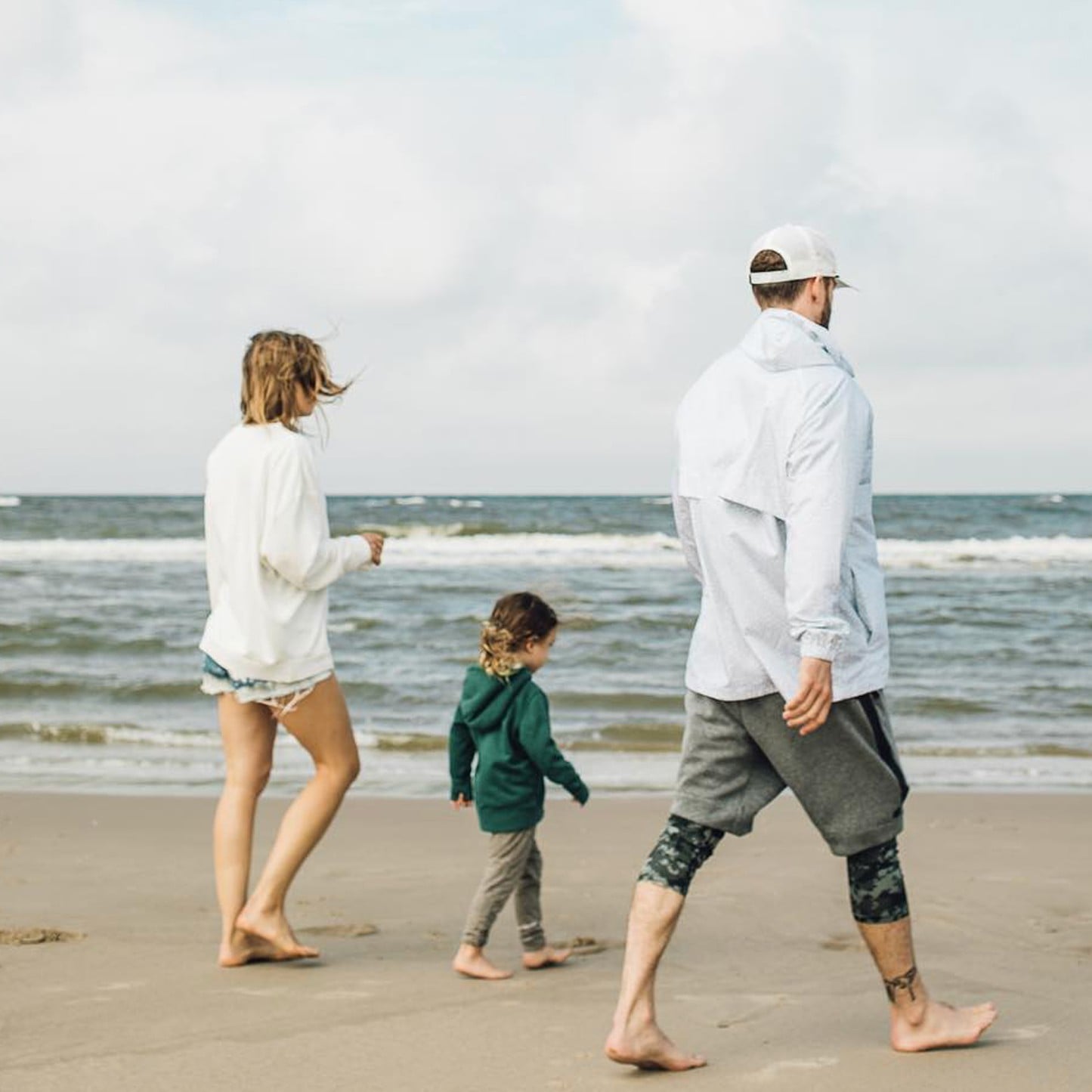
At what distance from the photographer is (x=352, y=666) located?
1248 centimetres

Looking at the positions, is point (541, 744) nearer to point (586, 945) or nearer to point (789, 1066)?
point (586, 945)

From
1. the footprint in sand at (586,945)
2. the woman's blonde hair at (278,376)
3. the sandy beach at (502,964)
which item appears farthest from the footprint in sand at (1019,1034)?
the woman's blonde hair at (278,376)

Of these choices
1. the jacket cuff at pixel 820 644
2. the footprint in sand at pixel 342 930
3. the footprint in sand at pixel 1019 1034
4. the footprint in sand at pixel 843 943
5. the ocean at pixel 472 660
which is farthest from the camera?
the ocean at pixel 472 660

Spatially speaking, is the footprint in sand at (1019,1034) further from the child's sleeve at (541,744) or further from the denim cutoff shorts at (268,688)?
the denim cutoff shorts at (268,688)

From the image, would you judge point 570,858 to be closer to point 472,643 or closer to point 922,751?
point 922,751

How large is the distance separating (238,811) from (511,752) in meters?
0.78

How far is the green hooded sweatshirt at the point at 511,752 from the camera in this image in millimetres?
4145

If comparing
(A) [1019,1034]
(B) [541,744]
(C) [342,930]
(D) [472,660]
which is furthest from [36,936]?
(D) [472,660]

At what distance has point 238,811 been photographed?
4.19 m

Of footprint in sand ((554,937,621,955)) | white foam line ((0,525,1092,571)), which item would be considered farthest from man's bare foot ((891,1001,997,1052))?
white foam line ((0,525,1092,571))

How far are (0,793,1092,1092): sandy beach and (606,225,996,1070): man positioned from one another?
287mm

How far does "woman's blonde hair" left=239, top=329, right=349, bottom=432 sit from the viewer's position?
411 centimetres

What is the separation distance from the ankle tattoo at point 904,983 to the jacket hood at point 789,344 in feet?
4.28

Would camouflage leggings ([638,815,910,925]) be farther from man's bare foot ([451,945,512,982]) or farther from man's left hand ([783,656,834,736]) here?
man's bare foot ([451,945,512,982])
